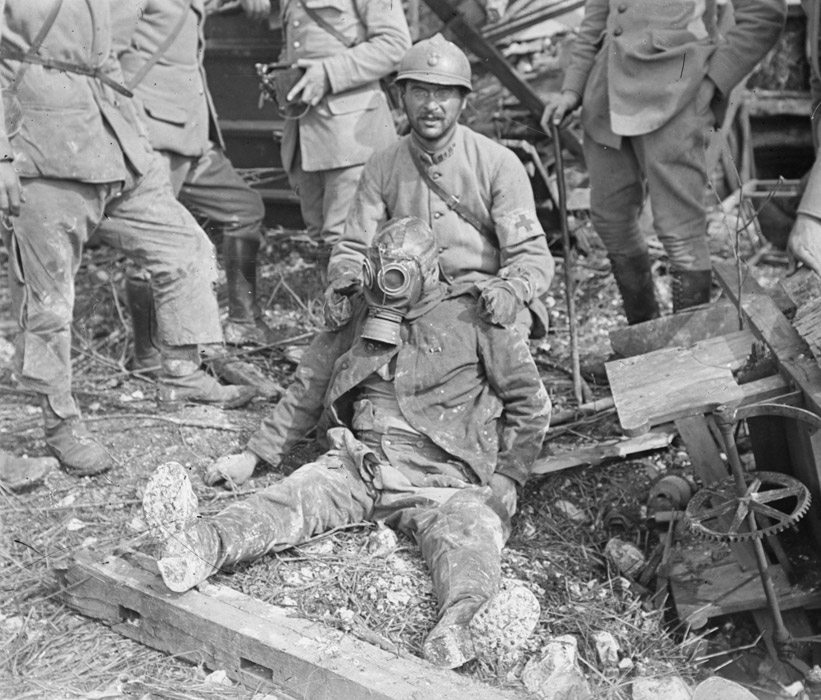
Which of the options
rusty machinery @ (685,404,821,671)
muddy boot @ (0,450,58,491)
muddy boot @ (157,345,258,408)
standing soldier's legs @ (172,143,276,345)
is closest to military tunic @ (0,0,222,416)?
muddy boot @ (0,450,58,491)

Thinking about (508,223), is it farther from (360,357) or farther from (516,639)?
(516,639)

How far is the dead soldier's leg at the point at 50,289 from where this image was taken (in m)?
5.19

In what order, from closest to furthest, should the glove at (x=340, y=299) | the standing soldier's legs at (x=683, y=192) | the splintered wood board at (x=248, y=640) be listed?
the splintered wood board at (x=248, y=640)
the glove at (x=340, y=299)
the standing soldier's legs at (x=683, y=192)

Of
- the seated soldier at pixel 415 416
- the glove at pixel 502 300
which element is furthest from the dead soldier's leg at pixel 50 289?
the glove at pixel 502 300

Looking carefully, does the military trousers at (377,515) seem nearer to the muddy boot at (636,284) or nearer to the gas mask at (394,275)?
the gas mask at (394,275)

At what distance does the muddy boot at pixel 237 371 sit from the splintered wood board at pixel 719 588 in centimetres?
249

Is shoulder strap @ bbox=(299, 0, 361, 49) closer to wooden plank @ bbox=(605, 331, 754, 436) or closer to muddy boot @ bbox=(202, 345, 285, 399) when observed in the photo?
muddy boot @ bbox=(202, 345, 285, 399)

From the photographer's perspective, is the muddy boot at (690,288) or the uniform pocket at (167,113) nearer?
the muddy boot at (690,288)

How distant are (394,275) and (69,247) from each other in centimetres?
167

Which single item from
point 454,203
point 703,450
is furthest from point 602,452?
point 454,203

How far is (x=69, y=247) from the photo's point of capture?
5.29m

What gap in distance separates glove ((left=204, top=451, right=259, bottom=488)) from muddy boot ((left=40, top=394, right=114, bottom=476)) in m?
0.62

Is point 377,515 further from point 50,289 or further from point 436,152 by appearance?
point 50,289

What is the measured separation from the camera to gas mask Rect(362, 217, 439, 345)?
4.71m
